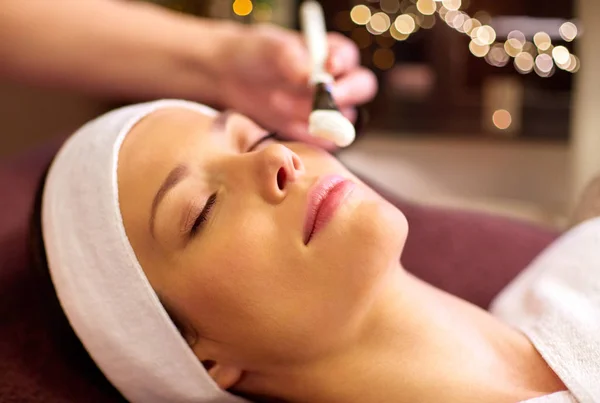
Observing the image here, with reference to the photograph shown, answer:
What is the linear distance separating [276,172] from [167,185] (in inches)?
5.1

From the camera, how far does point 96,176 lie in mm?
816

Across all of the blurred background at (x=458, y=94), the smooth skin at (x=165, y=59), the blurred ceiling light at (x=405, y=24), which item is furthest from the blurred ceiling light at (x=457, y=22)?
the smooth skin at (x=165, y=59)

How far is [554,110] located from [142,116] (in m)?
1.83

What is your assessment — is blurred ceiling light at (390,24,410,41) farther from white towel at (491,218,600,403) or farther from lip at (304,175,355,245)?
lip at (304,175,355,245)

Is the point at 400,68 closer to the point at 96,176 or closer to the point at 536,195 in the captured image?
the point at 536,195

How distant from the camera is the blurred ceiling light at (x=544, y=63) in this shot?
7.63ft

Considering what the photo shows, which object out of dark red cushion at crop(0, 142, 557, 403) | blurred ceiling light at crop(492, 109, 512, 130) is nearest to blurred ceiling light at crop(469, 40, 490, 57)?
blurred ceiling light at crop(492, 109, 512, 130)

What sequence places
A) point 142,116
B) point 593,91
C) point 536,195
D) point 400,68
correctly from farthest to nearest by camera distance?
point 400,68 < point 536,195 < point 593,91 < point 142,116

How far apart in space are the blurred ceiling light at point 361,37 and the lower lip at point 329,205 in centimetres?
177

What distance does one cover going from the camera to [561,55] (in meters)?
2.29

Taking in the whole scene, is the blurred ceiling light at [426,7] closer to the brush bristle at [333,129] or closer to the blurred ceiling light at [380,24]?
the blurred ceiling light at [380,24]

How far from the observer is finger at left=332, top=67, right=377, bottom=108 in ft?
3.58

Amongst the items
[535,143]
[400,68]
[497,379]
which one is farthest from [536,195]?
[497,379]

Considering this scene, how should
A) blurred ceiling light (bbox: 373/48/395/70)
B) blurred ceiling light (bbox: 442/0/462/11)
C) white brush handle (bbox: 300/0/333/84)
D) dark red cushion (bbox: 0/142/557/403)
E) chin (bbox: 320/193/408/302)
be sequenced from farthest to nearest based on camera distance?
blurred ceiling light (bbox: 373/48/395/70), blurred ceiling light (bbox: 442/0/462/11), white brush handle (bbox: 300/0/333/84), dark red cushion (bbox: 0/142/557/403), chin (bbox: 320/193/408/302)
